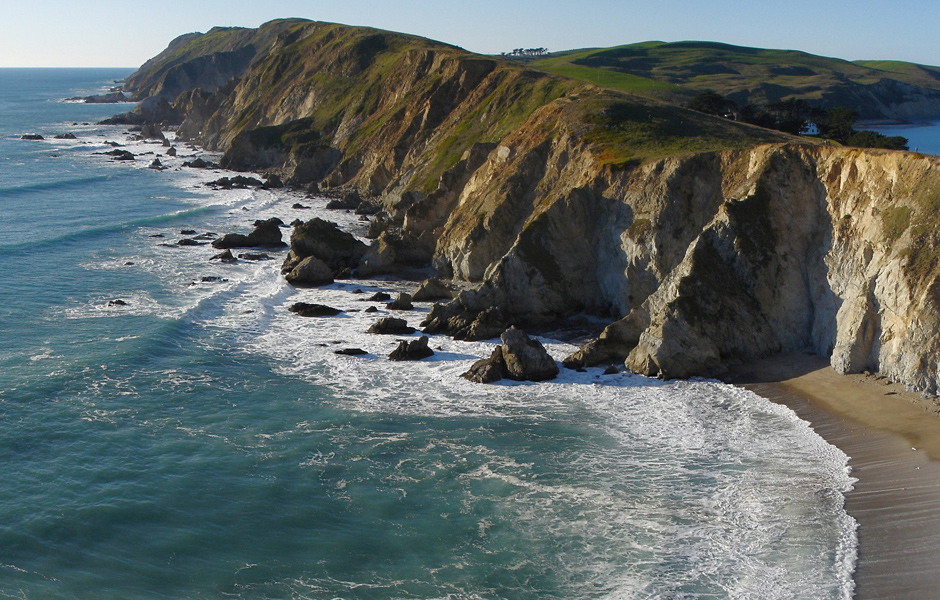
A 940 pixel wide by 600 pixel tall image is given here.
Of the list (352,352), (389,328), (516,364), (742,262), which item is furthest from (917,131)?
(352,352)

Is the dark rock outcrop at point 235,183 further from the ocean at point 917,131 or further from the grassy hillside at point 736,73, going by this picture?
the ocean at point 917,131

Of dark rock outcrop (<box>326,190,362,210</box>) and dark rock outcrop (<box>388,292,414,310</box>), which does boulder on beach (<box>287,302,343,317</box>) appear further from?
dark rock outcrop (<box>326,190,362,210</box>)

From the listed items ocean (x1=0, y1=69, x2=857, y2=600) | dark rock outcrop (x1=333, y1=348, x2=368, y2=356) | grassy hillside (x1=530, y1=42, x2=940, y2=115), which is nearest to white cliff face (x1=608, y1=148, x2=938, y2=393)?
ocean (x1=0, y1=69, x2=857, y2=600)

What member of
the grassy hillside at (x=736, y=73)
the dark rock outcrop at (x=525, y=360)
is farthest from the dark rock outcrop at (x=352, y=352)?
the grassy hillside at (x=736, y=73)

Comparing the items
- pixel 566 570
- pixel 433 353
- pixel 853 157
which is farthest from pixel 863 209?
pixel 566 570

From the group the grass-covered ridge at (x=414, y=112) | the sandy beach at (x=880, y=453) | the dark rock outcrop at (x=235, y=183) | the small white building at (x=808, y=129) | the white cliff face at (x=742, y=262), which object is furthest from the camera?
the dark rock outcrop at (x=235, y=183)

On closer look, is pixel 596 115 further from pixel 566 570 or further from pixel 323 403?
pixel 566 570
